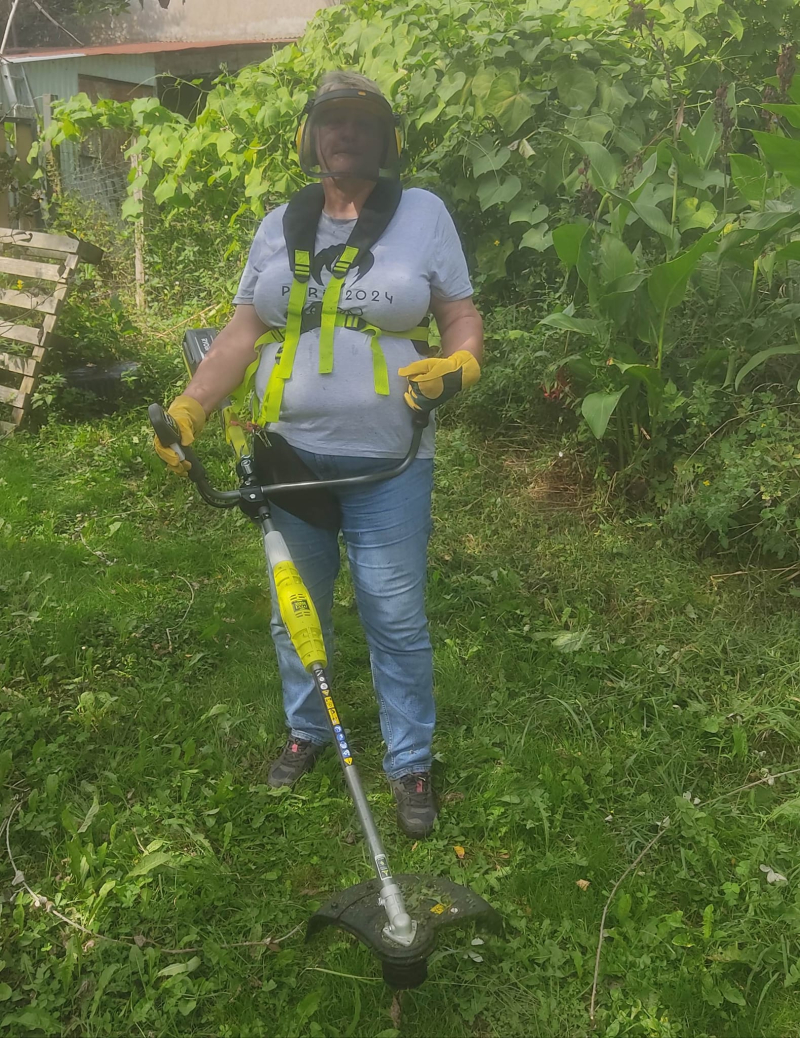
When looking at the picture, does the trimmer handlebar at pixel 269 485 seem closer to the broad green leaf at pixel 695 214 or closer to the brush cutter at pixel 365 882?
the brush cutter at pixel 365 882

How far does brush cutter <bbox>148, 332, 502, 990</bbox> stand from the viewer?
175 cm

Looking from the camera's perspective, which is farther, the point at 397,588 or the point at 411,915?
the point at 397,588

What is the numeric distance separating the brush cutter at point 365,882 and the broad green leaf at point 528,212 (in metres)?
2.36

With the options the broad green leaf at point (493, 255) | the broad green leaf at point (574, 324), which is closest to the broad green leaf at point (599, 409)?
the broad green leaf at point (574, 324)

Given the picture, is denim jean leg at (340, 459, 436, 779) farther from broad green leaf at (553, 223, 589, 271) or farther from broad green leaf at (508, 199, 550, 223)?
broad green leaf at (508, 199, 550, 223)

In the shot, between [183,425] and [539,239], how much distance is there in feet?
8.43

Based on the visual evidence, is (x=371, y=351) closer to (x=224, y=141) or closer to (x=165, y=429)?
(x=165, y=429)

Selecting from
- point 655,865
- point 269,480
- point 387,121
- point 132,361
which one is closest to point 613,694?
point 655,865

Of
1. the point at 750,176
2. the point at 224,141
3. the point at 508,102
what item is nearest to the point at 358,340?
the point at 750,176

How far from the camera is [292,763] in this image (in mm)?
2627

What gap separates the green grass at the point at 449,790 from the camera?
1986 millimetres

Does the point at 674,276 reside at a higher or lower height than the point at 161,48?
lower

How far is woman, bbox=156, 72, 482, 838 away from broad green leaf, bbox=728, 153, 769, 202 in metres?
1.61

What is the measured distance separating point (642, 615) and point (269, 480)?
1.72 metres
